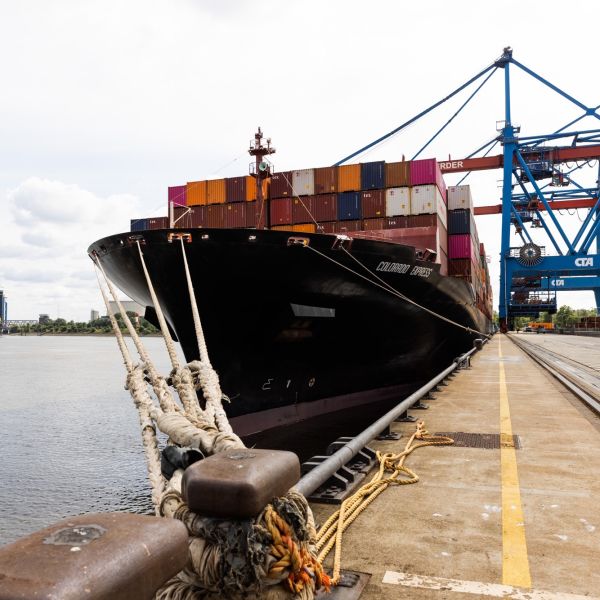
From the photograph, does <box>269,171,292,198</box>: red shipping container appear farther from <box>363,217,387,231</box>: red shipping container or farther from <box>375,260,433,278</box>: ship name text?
<box>375,260,433,278</box>: ship name text

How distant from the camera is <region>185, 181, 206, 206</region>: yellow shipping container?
20406mm

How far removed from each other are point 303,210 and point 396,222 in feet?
11.5

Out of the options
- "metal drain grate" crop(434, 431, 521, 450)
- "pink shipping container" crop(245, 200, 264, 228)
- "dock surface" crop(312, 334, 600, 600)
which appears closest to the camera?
"dock surface" crop(312, 334, 600, 600)

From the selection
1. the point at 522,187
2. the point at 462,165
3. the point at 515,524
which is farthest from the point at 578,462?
the point at 522,187

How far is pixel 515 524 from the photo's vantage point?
383 centimetres

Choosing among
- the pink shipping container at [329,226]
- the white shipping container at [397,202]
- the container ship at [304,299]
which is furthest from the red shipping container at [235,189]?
the white shipping container at [397,202]

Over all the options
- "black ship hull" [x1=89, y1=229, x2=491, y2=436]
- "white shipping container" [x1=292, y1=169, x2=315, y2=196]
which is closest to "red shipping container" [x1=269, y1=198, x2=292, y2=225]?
"white shipping container" [x1=292, y1=169, x2=315, y2=196]

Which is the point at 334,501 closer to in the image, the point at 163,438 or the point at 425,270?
the point at 425,270

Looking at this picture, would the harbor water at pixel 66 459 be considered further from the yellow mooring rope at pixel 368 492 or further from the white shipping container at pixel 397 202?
the white shipping container at pixel 397 202

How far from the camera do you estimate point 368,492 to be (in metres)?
4.45

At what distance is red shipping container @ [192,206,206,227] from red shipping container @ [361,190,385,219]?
618 centimetres

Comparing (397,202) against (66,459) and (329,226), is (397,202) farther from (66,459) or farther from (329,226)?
(66,459)

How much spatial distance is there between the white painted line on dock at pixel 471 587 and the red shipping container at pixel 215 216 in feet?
58.0

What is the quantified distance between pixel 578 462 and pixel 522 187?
40.6m
